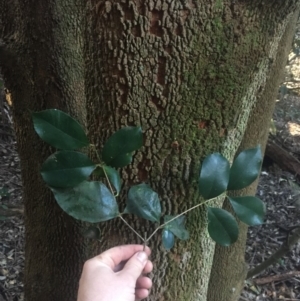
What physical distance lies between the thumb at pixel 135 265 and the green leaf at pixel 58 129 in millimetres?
240

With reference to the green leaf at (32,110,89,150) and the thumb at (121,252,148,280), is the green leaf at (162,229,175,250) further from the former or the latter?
the green leaf at (32,110,89,150)

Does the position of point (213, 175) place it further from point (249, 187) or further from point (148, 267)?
point (249, 187)

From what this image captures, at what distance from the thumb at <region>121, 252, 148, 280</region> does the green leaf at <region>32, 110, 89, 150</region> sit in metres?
0.24

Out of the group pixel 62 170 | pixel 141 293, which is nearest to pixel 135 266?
pixel 141 293

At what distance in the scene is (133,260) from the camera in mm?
896

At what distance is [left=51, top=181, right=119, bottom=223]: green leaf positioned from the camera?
874mm

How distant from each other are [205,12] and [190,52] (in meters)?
0.08

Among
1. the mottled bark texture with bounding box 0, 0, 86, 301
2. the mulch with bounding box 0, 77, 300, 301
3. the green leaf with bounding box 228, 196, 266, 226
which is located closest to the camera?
the green leaf with bounding box 228, 196, 266, 226

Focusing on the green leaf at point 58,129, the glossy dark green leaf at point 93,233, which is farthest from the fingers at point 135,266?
the green leaf at point 58,129

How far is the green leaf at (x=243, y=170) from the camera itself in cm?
94

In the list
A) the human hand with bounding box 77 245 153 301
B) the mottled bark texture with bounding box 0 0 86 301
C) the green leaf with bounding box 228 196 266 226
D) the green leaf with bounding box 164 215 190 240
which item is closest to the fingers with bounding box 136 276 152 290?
the human hand with bounding box 77 245 153 301

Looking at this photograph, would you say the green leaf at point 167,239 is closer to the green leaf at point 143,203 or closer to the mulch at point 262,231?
the green leaf at point 143,203

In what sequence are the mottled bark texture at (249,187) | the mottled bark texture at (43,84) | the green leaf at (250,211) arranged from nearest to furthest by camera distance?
the green leaf at (250,211) → the mottled bark texture at (43,84) → the mottled bark texture at (249,187)

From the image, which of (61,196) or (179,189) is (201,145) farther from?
(61,196)
